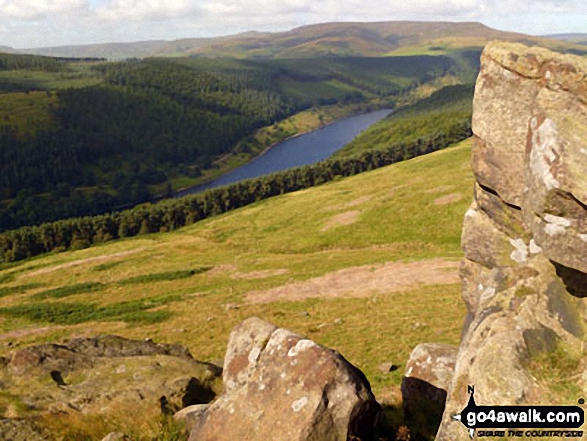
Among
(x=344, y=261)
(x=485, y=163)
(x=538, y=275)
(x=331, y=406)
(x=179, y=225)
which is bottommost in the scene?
(x=179, y=225)

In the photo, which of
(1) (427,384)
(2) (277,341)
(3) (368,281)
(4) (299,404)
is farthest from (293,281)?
(4) (299,404)

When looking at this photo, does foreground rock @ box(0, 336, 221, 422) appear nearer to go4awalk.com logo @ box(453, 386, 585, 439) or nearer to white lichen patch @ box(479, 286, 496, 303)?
go4awalk.com logo @ box(453, 386, 585, 439)

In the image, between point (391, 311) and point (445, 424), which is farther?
point (391, 311)

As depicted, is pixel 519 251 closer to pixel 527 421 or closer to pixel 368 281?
pixel 527 421

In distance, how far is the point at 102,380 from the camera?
20.6m

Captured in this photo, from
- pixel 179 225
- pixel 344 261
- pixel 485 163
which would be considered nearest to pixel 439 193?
pixel 344 261

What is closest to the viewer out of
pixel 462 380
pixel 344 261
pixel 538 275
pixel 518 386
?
pixel 518 386

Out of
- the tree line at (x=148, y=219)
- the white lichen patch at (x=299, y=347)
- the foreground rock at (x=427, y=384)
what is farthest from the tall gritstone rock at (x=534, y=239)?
the tree line at (x=148, y=219)

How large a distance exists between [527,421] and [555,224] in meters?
6.13

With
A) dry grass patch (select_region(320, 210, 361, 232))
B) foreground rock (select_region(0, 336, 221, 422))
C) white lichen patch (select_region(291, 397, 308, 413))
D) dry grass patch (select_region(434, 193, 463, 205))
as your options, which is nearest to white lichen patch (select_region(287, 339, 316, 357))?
white lichen patch (select_region(291, 397, 308, 413))

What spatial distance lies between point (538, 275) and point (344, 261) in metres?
47.2

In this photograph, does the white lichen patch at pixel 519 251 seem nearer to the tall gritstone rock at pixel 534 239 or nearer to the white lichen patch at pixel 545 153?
the tall gritstone rock at pixel 534 239

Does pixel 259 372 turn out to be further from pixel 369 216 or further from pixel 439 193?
pixel 439 193

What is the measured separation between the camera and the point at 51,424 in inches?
615
